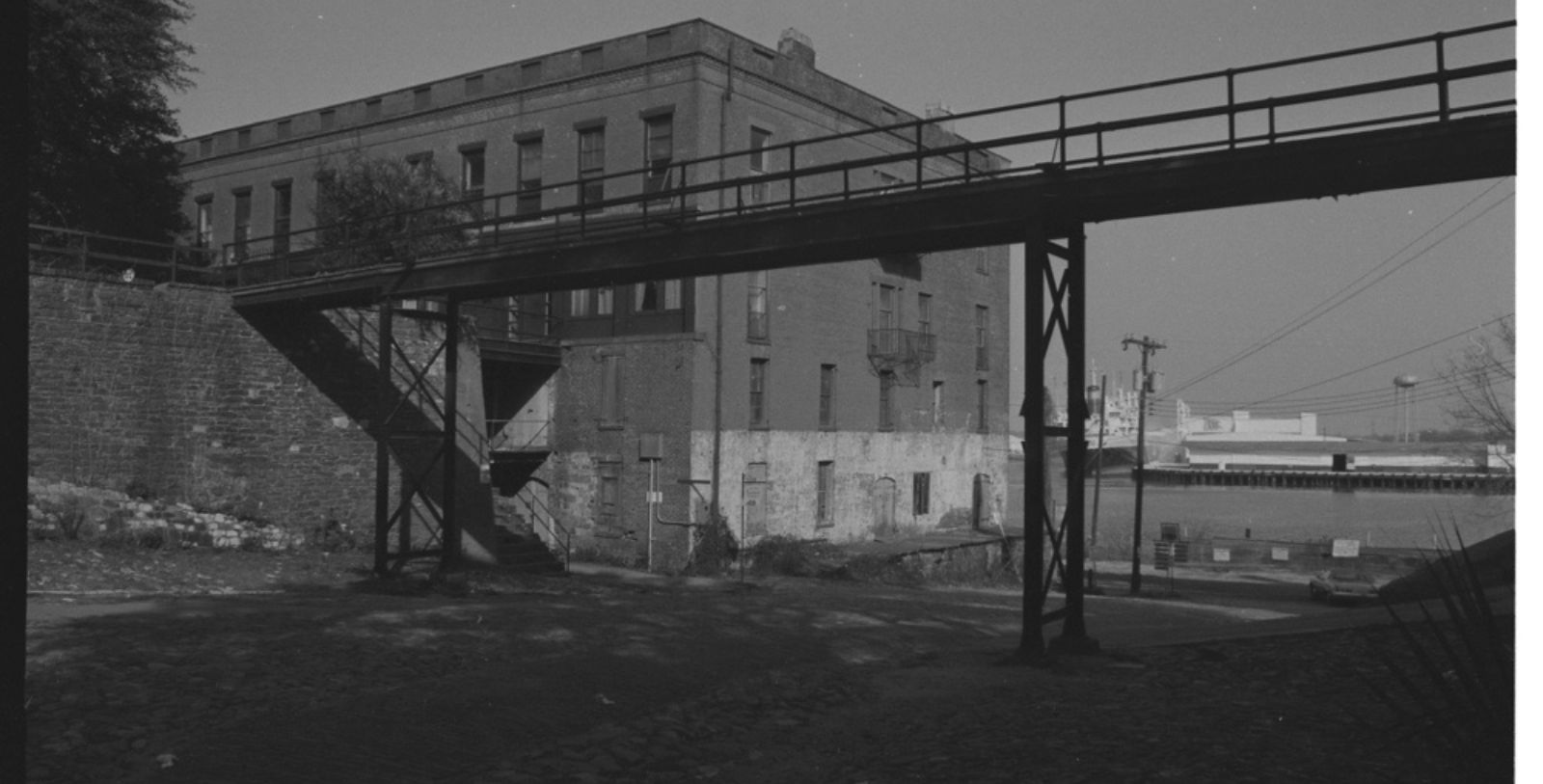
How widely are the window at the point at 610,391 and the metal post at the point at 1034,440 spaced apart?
62.0 feet

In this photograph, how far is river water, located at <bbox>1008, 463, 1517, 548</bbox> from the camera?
61.6 m

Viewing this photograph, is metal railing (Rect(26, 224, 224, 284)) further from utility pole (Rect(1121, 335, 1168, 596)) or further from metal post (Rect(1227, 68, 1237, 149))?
utility pole (Rect(1121, 335, 1168, 596))

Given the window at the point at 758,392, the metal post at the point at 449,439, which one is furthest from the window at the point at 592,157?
the metal post at the point at 449,439

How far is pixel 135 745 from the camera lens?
24.1 ft

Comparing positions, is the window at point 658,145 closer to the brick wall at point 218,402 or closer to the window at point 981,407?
the brick wall at point 218,402

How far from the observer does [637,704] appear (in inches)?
373

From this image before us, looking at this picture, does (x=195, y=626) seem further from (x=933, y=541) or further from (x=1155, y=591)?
(x=1155, y=591)

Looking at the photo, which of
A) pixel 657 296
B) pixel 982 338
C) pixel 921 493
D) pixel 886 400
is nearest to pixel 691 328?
pixel 657 296

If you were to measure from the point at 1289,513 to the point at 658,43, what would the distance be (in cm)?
7255

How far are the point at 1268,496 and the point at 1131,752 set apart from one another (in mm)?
95577

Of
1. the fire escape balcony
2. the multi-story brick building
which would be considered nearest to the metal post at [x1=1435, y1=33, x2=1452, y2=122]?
the multi-story brick building

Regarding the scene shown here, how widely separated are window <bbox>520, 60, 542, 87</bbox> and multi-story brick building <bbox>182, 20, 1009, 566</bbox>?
6cm

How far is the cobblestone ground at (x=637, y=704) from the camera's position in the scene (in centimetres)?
729

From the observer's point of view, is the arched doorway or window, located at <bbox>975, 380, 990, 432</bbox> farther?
window, located at <bbox>975, 380, 990, 432</bbox>
